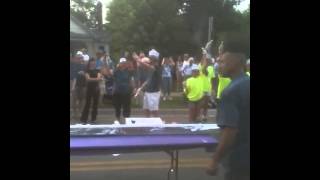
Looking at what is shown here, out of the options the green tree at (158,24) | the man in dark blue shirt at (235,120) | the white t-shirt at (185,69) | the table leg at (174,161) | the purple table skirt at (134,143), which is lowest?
the table leg at (174,161)

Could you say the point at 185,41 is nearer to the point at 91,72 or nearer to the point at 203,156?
the point at 91,72

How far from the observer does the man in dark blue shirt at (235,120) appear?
93.0 inches

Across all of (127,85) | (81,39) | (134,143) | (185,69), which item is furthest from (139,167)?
(185,69)

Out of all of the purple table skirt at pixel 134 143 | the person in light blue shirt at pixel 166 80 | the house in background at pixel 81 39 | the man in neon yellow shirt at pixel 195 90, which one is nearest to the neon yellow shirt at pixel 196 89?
the man in neon yellow shirt at pixel 195 90

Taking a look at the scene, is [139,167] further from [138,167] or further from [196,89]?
[196,89]

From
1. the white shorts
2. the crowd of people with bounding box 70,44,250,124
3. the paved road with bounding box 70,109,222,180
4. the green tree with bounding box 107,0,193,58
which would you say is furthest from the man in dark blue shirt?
the green tree with bounding box 107,0,193,58

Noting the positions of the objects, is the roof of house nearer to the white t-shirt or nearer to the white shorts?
the white shorts

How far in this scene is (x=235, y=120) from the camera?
2.37 metres

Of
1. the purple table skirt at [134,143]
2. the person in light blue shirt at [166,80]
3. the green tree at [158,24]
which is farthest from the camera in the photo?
the green tree at [158,24]

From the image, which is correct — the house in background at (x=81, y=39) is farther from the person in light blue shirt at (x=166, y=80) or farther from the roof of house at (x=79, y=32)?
the person in light blue shirt at (x=166, y=80)

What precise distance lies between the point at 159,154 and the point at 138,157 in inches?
11.9

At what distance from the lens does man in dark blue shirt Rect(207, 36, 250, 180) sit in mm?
2363
